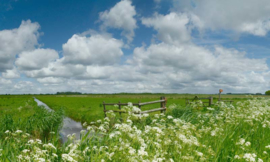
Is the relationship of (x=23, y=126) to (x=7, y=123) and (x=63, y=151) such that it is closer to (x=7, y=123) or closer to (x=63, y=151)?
(x=7, y=123)

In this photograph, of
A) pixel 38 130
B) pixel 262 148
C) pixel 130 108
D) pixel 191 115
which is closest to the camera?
pixel 262 148

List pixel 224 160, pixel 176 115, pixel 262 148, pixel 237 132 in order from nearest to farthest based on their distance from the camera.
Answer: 1. pixel 224 160
2. pixel 262 148
3. pixel 237 132
4. pixel 176 115

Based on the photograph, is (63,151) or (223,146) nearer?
(63,151)

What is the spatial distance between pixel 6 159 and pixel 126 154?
2794 mm

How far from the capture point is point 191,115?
11031 millimetres

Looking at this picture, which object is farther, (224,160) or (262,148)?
(262,148)

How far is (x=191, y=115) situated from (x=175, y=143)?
6941 mm

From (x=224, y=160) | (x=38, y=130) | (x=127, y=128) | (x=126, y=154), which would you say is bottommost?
(x=38, y=130)

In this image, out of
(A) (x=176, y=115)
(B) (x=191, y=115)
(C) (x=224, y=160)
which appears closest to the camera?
(C) (x=224, y=160)

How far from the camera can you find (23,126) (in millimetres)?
Answer: 12516

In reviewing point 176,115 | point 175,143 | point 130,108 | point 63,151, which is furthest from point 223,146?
point 176,115

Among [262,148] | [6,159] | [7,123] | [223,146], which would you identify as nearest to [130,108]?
[223,146]

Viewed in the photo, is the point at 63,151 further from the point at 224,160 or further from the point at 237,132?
the point at 237,132

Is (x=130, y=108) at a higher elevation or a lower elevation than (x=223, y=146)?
higher
